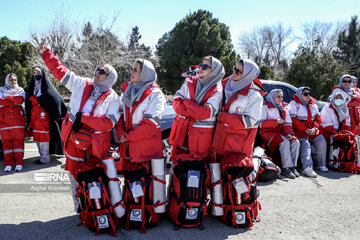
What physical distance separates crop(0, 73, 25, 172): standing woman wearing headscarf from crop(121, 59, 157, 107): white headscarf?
12.0 feet

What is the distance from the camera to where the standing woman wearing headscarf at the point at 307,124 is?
20.2 feet

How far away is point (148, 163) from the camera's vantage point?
11.1ft

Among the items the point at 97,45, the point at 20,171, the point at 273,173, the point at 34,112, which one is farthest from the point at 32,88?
the point at 97,45

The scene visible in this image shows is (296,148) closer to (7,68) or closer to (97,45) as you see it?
(97,45)

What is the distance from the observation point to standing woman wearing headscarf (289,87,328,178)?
6156mm

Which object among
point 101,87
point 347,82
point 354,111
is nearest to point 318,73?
point 347,82

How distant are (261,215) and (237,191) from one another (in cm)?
77

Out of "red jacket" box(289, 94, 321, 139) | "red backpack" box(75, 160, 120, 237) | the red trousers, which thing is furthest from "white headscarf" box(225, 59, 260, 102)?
the red trousers

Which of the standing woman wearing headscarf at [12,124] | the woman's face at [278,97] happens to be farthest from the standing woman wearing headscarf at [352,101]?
the standing woman wearing headscarf at [12,124]

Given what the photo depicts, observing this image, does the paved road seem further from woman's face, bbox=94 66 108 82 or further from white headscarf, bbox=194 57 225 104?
woman's face, bbox=94 66 108 82

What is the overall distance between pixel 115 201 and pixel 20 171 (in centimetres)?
364

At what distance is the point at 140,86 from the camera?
3.39m

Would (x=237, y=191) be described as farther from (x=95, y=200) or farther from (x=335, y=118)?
(x=335, y=118)

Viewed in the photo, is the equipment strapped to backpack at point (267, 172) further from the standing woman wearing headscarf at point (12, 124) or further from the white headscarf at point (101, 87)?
the standing woman wearing headscarf at point (12, 124)
